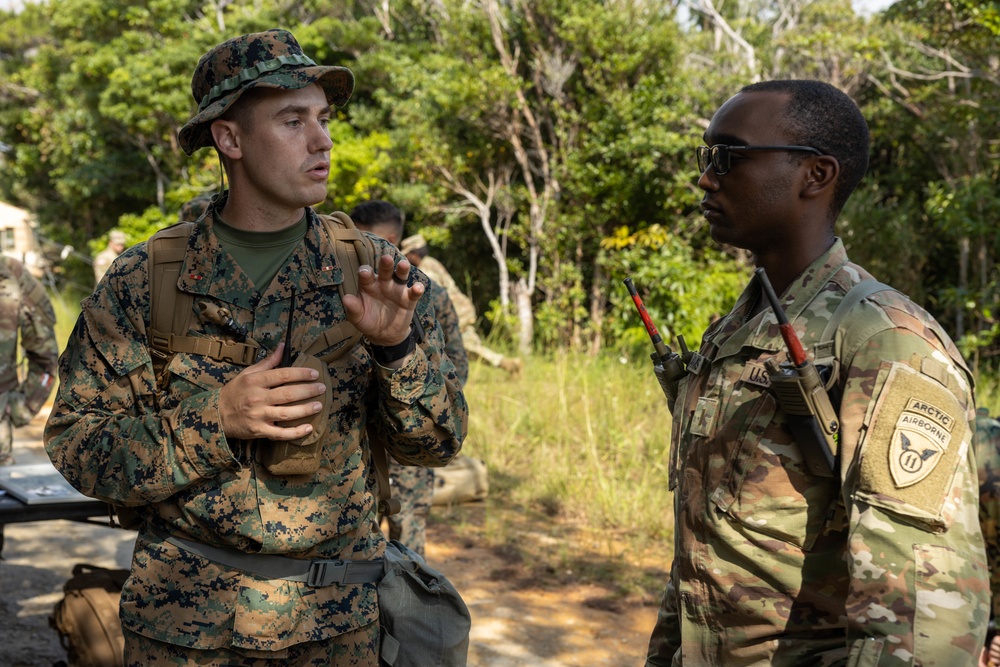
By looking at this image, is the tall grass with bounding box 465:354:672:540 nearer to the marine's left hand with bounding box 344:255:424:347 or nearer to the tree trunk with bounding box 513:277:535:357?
the tree trunk with bounding box 513:277:535:357

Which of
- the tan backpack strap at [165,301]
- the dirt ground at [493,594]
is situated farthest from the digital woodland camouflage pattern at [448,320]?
the tan backpack strap at [165,301]

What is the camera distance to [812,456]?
1666 millimetres

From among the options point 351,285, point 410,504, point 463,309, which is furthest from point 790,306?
point 463,309

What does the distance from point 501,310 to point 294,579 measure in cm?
1174

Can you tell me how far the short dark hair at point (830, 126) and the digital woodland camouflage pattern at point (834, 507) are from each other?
0.15 meters

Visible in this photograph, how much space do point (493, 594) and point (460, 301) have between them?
3611 mm

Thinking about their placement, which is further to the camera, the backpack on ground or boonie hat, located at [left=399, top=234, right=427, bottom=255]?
boonie hat, located at [left=399, top=234, right=427, bottom=255]

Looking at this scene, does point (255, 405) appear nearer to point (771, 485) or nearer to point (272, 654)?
point (272, 654)

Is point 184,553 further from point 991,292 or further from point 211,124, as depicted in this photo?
point 991,292

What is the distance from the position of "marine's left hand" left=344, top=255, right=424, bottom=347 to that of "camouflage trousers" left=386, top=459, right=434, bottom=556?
10.7 ft

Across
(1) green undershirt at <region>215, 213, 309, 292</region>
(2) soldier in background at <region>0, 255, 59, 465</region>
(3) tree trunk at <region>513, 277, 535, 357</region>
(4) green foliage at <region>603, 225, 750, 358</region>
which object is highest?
(1) green undershirt at <region>215, 213, 309, 292</region>

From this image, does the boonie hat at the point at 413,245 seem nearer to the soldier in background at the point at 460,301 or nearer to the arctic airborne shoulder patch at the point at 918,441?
the soldier in background at the point at 460,301

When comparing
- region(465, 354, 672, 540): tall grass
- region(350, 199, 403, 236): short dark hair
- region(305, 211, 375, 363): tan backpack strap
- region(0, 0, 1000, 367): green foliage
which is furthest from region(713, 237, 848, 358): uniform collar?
region(0, 0, 1000, 367): green foliage

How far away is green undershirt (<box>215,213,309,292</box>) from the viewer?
229 cm
